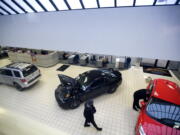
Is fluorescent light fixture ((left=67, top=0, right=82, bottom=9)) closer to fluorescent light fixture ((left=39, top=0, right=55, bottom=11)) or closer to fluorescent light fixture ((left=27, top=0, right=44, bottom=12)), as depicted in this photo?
fluorescent light fixture ((left=39, top=0, right=55, bottom=11))

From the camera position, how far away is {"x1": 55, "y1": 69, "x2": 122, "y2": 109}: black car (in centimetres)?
440

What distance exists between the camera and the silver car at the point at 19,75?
5576 millimetres

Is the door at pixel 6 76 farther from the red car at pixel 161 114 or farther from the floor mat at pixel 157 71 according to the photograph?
the floor mat at pixel 157 71

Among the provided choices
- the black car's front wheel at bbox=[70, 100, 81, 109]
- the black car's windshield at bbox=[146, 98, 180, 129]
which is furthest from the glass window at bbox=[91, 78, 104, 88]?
the black car's windshield at bbox=[146, 98, 180, 129]

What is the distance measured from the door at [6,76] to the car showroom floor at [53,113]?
0.43m

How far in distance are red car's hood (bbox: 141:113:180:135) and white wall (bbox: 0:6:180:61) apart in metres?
1.98

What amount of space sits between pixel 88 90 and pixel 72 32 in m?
2.99

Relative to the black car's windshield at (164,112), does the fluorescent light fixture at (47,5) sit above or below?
above

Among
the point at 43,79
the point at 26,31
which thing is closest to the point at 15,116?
the point at 43,79

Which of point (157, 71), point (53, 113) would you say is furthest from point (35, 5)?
point (157, 71)

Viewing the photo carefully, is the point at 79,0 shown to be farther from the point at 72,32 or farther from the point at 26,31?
the point at 26,31

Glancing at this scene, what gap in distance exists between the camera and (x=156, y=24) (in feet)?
5.84

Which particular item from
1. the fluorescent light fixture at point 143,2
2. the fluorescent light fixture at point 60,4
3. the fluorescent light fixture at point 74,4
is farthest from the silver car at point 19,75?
the fluorescent light fixture at point 143,2

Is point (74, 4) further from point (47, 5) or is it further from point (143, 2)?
point (143, 2)
